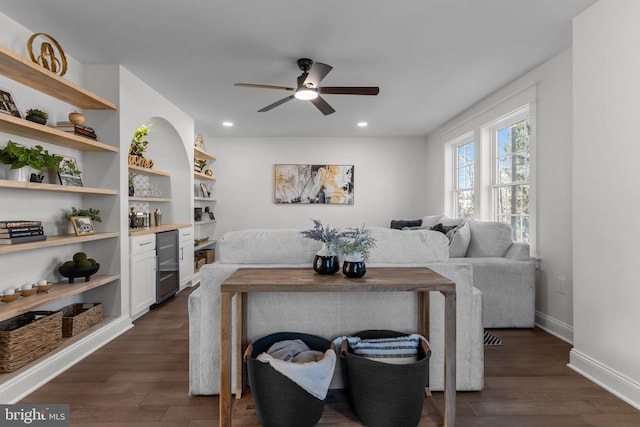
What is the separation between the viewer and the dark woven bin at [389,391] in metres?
1.59

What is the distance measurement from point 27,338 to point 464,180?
522 centimetres

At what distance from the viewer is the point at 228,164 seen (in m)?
6.38

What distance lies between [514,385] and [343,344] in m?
1.19

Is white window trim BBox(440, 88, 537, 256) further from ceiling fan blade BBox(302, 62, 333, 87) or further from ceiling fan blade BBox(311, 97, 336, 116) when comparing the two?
ceiling fan blade BBox(302, 62, 333, 87)

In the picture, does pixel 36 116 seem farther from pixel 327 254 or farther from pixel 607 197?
pixel 607 197

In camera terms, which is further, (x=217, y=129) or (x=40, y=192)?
(x=217, y=129)

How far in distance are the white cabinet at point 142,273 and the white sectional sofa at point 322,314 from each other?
5.51 ft

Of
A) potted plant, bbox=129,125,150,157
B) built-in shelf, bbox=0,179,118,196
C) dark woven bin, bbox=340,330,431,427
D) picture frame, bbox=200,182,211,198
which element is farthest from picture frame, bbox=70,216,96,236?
picture frame, bbox=200,182,211,198

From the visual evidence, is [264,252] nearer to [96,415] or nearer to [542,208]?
[96,415]

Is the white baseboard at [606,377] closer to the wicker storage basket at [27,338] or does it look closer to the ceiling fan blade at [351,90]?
the ceiling fan blade at [351,90]

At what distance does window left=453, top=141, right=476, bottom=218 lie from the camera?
4.92m

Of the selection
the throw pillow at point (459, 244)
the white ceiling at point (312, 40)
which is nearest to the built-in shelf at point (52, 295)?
the white ceiling at point (312, 40)

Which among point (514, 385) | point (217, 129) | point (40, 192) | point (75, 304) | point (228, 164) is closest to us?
point (514, 385)

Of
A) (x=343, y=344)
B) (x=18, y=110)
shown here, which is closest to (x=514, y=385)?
(x=343, y=344)
